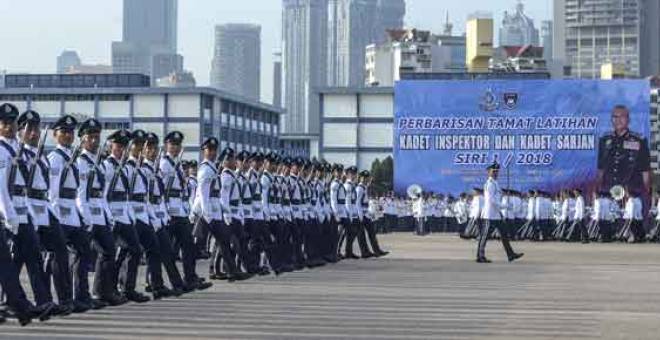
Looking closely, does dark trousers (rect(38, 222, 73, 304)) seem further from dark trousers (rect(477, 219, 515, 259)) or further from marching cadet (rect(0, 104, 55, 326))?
dark trousers (rect(477, 219, 515, 259))

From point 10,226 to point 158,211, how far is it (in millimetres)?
4026

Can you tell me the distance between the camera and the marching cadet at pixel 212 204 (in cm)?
1897

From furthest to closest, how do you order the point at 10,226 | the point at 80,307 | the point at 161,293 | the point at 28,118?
the point at 161,293, the point at 80,307, the point at 28,118, the point at 10,226

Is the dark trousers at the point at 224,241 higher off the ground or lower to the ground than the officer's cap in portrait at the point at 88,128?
lower

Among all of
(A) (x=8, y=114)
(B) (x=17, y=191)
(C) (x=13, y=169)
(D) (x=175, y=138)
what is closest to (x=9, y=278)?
(B) (x=17, y=191)

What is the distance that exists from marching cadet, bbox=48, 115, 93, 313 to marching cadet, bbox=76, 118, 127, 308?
154 millimetres

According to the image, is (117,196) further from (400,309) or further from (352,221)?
(352,221)

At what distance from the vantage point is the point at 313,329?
12.9m

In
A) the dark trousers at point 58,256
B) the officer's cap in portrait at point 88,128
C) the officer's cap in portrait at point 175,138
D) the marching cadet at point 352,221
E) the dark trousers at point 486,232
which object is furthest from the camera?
the marching cadet at point 352,221

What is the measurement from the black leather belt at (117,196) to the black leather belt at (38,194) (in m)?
2.16

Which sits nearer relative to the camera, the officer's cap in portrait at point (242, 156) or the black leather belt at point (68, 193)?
the black leather belt at point (68, 193)

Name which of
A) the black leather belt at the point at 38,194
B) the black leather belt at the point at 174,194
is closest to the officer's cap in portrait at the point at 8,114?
the black leather belt at the point at 38,194

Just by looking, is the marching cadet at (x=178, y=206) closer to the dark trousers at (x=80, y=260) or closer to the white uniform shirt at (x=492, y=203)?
the dark trousers at (x=80, y=260)

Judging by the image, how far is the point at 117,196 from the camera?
15.8 metres
